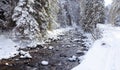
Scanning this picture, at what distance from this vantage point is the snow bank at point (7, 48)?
16.1 metres

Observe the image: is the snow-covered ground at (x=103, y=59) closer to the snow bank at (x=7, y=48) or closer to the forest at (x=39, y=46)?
the forest at (x=39, y=46)

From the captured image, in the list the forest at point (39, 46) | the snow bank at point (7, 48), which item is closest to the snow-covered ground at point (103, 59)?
the forest at point (39, 46)

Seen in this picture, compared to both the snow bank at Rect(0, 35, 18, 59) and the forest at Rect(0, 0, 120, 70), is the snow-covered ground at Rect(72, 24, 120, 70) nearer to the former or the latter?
the forest at Rect(0, 0, 120, 70)

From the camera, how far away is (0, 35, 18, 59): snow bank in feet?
53.0

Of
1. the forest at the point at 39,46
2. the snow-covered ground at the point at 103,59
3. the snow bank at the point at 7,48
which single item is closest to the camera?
the snow-covered ground at the point at 103,59

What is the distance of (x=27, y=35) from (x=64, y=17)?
31164mm

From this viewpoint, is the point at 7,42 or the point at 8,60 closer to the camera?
the point at 8,60

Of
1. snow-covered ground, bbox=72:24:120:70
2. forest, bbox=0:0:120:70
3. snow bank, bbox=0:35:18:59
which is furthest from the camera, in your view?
snow bank, bbox=0:35:18:59

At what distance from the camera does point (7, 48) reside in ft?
59.4

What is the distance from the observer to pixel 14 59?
1520 centimetres

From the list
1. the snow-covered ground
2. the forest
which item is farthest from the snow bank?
the snow-covered ground

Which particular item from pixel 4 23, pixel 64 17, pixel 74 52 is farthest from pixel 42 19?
pixel 64 17

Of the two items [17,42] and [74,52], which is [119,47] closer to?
[74,52]

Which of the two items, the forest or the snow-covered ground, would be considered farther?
the forest
